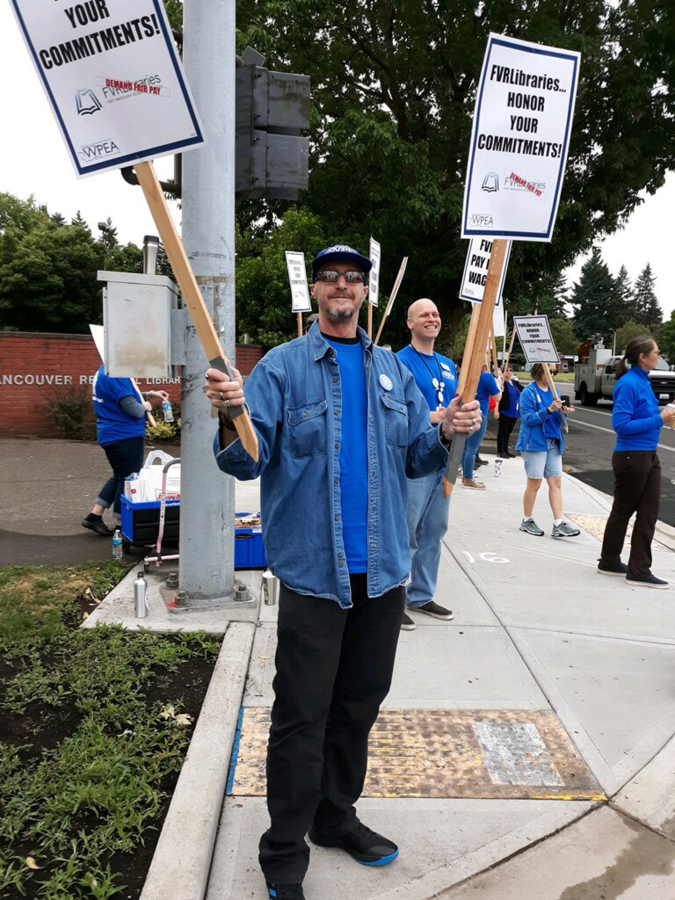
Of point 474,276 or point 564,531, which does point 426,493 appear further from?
point 564,531

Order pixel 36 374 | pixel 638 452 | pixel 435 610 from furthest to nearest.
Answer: pixel 36 374 → pixel 638 452 → pixel 435 610

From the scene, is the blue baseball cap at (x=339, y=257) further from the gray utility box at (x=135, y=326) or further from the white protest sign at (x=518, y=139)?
the gray utility box at (x=135, y=326)

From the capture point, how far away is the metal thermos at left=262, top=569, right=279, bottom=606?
16.2 feet

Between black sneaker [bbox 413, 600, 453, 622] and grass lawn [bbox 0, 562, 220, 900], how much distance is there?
151 cm

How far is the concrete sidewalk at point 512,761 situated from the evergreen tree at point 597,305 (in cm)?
10211

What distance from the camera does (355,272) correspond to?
256 centimetres

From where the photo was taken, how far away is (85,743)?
3.21m

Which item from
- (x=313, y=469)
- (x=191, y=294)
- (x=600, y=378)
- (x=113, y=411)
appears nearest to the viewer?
(x=191, y=294)

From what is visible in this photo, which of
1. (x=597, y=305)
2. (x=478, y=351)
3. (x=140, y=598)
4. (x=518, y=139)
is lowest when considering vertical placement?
(x=140, y=598)

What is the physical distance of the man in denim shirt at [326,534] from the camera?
7.98 ft

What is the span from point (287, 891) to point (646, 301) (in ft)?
444

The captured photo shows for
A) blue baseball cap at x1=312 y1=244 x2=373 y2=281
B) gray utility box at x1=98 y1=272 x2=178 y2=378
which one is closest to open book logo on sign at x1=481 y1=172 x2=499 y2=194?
blue baseball cap at x1=312 y1=244 x2=373 y2=281

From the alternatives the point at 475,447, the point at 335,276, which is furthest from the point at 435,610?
the point at 475,447

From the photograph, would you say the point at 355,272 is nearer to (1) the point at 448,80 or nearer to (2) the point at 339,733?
(2) the point at 339,733
